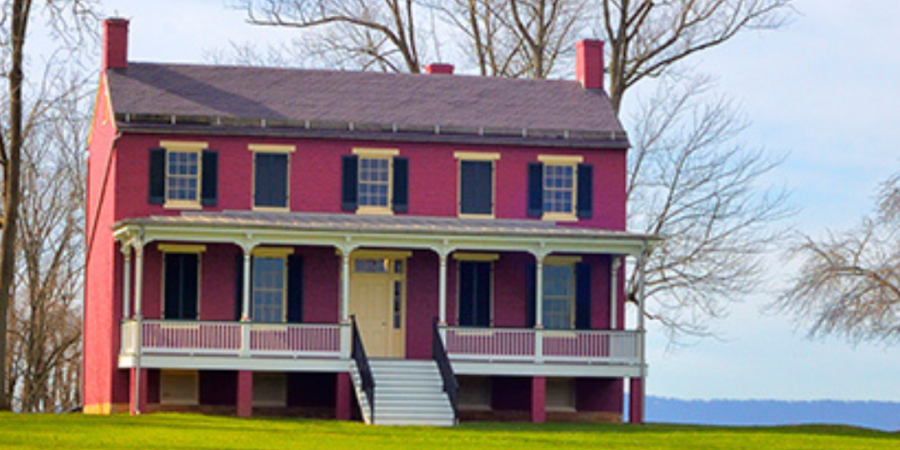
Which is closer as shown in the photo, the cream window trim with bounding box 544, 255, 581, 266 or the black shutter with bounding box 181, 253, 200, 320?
the black shutter with bounding box 181, 253, 200, 320

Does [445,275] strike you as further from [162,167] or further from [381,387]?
[162,167]

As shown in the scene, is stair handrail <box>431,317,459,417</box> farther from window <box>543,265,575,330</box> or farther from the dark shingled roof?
the dark shingled roof

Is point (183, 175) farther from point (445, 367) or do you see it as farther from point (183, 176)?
point (445, 367)

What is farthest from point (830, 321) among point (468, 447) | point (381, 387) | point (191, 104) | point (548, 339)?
point (191, 104)

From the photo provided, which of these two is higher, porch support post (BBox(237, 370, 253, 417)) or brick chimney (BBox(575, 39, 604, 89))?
brick chimney (BBox(575, 39, 604, 89))

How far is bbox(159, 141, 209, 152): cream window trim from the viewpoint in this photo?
39031 mm

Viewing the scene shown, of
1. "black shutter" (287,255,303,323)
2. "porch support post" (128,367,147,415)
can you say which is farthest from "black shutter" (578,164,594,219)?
"porch support post" (128,367,147,415)

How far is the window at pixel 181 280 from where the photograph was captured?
1519 inches

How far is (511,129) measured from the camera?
40.8 metres

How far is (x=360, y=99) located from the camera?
41.6 metres

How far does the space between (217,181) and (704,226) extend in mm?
15062

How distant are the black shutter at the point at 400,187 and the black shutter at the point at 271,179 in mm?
2498

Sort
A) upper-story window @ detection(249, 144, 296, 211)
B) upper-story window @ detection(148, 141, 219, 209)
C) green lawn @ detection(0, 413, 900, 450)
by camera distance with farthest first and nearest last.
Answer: upper-story window @ detection(249, 144, 296, 211) < upper-story window @ detection(148, 141, 219, 209) < green lawn @ detection(0, 413, 900, 450)

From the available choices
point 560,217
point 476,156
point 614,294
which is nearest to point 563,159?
point 560,217
